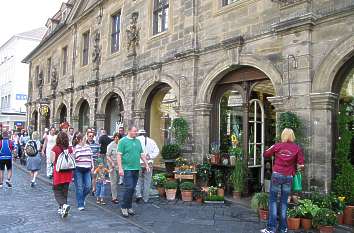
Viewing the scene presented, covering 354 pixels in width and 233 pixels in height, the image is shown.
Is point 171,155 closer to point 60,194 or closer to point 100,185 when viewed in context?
point 100,185

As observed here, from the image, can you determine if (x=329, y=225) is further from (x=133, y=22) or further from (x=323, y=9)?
(x=133, y=22)

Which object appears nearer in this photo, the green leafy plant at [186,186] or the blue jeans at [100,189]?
the blue jeans at [100,189]

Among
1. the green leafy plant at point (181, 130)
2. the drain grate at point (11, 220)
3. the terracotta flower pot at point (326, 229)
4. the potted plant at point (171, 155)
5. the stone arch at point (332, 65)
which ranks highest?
the stone arch at point (332, 65)

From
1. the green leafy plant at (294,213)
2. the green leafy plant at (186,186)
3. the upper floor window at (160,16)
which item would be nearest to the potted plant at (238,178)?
the green leafy plant at (186,186)

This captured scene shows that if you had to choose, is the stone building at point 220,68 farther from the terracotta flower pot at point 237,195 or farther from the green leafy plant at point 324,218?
the green leafy plant at point 324,218

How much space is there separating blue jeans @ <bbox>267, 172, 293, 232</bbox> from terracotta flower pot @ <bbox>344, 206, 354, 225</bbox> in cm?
149

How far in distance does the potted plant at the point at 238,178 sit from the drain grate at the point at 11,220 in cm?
Result: 487

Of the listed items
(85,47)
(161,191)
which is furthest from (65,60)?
(161,191)

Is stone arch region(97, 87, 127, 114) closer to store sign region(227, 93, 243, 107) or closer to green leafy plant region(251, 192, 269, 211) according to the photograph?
store sign region(227, 93, 243, 107)

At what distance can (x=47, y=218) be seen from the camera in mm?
7184

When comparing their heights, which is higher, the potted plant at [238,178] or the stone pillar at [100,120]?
the stone pillar at [100,120]

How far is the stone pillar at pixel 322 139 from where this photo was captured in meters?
7.61


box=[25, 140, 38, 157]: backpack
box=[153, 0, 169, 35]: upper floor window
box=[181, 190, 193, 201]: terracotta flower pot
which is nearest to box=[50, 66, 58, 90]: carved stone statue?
box=[153, 0, 169, 35]: upper floor window

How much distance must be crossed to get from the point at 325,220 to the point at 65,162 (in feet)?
15.8
